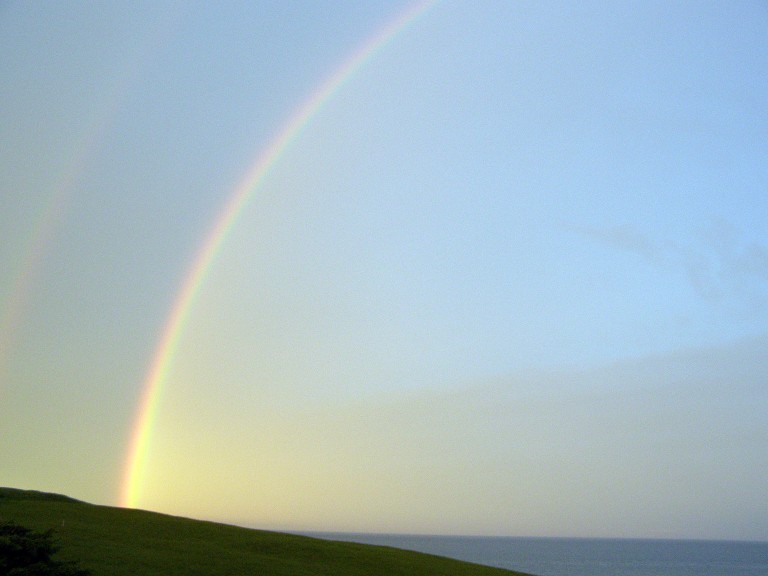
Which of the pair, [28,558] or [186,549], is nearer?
[28,558]

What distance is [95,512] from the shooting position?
46.0m

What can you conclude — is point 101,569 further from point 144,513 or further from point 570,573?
point 570,573

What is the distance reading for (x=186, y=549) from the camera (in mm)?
37750

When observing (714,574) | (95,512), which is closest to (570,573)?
(714,574)

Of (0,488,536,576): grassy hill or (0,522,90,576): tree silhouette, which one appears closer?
(0,522,90,576): tree silhouette

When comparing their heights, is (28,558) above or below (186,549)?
below

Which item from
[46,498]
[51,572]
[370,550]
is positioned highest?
[46,498]

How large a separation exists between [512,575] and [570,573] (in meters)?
132

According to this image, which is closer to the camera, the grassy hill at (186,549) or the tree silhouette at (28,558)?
the tree silhouette at (28,558)

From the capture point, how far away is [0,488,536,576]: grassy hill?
3372 centimetres

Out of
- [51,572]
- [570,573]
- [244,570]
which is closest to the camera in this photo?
[51,572]

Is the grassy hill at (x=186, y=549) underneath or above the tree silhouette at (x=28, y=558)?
above

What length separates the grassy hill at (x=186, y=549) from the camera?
33719 millimetres

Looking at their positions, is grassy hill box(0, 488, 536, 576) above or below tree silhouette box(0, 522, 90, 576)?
above
